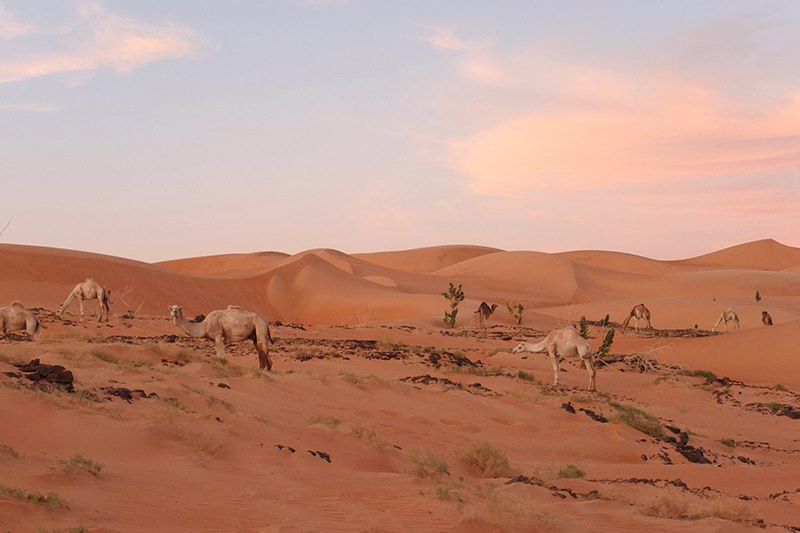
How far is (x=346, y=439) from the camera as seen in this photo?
12.9m

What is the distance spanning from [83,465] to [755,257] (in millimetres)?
182213

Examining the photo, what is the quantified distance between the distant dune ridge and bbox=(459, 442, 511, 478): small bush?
38.7 metres

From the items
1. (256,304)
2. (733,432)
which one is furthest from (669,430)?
(256,304)

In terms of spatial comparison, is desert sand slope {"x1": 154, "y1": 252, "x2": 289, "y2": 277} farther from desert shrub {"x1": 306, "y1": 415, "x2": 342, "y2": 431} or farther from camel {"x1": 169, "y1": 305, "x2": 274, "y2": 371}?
desert shrub {"x1": 306, "y1": 415, "x2": 342, "y2": 431}

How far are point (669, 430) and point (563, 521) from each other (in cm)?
1075

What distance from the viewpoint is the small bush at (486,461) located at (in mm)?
12796

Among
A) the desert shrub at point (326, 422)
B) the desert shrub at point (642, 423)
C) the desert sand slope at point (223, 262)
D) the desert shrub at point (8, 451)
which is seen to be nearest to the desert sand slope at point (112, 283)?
the desert shrub at point (642, 423)

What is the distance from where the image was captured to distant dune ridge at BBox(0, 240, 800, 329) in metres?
58.0

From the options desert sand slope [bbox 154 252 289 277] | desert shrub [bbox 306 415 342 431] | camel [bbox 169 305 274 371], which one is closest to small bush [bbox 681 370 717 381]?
camel [bbox 169 305 274 371]

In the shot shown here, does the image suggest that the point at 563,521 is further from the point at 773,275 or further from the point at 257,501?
the point at 773,275

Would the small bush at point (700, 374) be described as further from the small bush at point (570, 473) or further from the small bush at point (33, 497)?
the small bush at point (33, 497)

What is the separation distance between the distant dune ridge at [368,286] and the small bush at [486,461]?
127 ft

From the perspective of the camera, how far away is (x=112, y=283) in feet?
196

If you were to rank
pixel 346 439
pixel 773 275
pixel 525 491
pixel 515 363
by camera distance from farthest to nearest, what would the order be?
pixel 773 275
pixel 515 363
pixel 346 439
pixel 525 491
